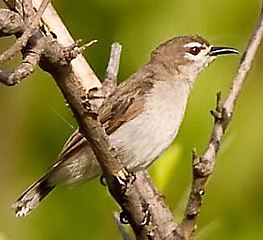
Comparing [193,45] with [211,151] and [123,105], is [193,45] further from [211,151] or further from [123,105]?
[211,151]

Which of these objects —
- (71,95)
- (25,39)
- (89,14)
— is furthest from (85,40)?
(25,39)

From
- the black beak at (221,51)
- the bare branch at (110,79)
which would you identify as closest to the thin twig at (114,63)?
the bare branch at (110,79)

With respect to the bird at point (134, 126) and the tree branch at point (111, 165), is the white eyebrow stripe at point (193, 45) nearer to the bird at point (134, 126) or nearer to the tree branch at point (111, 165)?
the bird at point (134, 126)

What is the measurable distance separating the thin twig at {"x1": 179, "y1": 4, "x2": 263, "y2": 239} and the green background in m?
0.41

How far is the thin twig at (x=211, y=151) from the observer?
2715mm

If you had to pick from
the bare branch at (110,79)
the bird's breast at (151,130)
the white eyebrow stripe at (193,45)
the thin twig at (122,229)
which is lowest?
the thin twig at (122,229)

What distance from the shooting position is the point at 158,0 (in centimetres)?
390

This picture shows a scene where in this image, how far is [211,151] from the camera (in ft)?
9.13

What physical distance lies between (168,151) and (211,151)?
72 cm

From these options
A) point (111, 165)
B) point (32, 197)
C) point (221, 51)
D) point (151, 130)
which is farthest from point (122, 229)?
point (221, 51)

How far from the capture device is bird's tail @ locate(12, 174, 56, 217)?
351 centimetres

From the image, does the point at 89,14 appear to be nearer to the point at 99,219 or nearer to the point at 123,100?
the point at 123,100

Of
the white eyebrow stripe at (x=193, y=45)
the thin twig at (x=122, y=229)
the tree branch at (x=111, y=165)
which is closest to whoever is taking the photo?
the tree branch at (x=111, y=165)

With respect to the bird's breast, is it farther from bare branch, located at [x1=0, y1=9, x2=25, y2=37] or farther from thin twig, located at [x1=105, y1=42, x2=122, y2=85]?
bare branch, located at [x1=0, y1=9, x2=25, y2=37]
